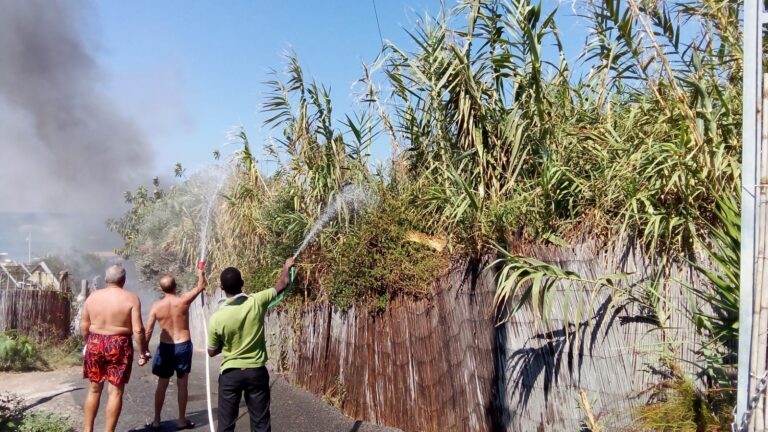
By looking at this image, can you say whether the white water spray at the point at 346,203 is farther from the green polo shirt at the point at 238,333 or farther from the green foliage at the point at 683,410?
the green foliage at the point at 683,410

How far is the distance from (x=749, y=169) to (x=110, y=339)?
5709mm

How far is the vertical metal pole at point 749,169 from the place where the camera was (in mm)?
3062

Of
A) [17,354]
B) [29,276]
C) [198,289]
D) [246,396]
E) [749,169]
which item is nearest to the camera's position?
[749,169]

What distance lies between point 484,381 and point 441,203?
75.4 inches

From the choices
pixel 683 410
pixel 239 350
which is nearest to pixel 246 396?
pixel 239 350

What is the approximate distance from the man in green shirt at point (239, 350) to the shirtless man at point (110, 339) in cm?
156

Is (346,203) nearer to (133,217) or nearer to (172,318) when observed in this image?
(172,318)

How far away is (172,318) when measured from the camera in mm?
7684

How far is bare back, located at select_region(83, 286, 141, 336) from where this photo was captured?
6.91 m

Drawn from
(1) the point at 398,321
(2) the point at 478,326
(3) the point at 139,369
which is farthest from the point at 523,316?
(3) the point at 139,369

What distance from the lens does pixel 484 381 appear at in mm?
5922

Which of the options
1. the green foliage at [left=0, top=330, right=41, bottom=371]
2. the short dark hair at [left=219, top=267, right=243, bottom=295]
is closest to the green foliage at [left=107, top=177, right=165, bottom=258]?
the green foliage at [left=0, top=330, right=41, bottom=371]

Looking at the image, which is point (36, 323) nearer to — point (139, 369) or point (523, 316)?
point (139, 369)

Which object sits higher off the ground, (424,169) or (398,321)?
(424,169)
